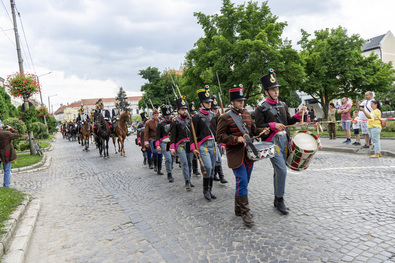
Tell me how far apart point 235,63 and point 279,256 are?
2237 cm

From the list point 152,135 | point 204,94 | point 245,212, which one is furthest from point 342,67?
point 245,212

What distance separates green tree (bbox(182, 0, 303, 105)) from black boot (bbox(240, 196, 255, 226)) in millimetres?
19102

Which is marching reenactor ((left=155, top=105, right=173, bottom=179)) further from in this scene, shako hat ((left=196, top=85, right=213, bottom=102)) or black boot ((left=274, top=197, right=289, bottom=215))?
black boot ((left=274, top=197, right=289, bottom=215))

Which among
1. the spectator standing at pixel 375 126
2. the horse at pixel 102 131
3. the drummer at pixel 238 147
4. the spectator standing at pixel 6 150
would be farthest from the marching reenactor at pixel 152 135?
the spectator standing at pixel 375 126

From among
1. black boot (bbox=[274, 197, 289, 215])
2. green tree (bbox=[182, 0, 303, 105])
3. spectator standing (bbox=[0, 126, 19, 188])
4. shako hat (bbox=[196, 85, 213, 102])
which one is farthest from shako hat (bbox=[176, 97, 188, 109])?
green tree (bbox=[182, 0, 303, 105])

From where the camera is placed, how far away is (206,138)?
6.28 m

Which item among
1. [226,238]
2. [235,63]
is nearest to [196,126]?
[226,238]

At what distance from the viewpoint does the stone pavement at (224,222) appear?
3.64 meters

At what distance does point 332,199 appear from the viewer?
5277mm

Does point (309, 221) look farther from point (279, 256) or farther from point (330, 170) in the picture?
point (330, 170)

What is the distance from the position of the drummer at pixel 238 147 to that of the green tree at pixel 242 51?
60.8ft

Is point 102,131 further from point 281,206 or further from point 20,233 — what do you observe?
point 281,206

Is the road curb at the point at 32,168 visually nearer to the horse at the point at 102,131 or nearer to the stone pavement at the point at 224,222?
the horse at the point at 102,131

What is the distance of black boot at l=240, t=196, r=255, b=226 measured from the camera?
4.38 m
